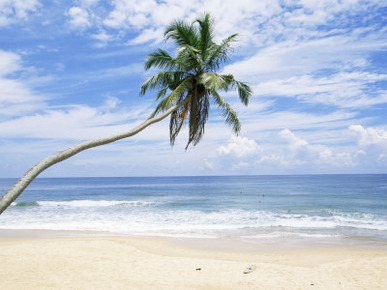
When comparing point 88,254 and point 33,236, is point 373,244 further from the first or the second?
point 33,236

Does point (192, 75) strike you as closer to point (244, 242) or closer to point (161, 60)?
point (161, 60)

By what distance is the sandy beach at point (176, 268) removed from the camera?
793cm

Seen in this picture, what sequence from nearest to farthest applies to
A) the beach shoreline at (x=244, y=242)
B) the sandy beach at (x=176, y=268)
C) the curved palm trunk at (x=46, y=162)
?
1. the curved palm trunk at (x=46, y=162)
2. the sandy beach at (x=176, y=268)
3. the beach shoreline at (x=244, y=242)

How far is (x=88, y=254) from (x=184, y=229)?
702 centimetres

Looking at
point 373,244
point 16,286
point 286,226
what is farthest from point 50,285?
point 286,226

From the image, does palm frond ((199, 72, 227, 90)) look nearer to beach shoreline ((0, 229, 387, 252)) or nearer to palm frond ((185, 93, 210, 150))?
palm frond ((185, 93, 210, 150))

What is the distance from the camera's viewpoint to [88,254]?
10648 millimetres

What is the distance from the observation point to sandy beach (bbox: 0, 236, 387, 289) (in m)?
7.93

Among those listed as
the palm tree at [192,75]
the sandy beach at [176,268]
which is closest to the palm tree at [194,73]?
the palm tree at [192,75]

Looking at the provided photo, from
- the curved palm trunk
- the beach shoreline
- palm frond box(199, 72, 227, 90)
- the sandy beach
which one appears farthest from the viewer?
the beach shoreline

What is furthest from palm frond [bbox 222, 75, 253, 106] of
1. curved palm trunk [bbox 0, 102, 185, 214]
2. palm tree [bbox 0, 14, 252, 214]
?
curved palm trunk [bbox 0, 102, 185, 214]

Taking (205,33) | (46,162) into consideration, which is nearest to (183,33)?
(205,33)

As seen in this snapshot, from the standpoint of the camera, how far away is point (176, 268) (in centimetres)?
927

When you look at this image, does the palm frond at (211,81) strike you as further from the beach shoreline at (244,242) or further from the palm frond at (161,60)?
the beach shoreline at (244,242)
